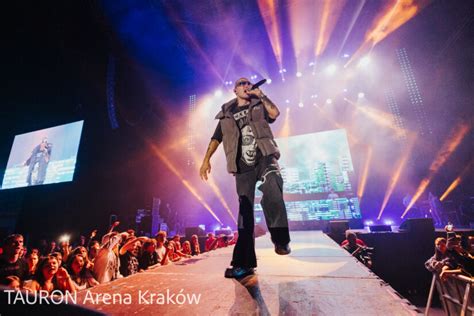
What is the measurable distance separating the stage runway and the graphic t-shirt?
0.90 metres

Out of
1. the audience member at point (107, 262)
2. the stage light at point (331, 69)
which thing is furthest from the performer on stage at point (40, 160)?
the stage light at point (331, 69)

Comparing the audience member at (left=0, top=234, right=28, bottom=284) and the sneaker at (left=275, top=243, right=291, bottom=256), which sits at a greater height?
the sneaker at (left=275, top=243, right=291, bottom=256)

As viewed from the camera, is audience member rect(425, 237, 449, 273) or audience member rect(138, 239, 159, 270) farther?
audience member rect(138, 239, 159, 270)

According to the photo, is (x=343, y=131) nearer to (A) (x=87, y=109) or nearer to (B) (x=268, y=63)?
(B) (x=268, y=63)

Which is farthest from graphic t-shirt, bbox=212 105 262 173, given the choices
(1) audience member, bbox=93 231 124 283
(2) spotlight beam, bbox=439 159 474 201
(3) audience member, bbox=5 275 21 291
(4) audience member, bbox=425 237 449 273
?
(2) spotlight beam, bbox=439 159 474 201

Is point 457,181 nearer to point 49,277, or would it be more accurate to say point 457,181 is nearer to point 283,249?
point 283,249

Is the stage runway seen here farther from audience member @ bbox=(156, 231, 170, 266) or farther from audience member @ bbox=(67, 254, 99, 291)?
audience member @ bbox=(156, 231, 170, 266)

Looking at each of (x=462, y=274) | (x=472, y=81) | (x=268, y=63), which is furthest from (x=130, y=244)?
(x=472, y=81)

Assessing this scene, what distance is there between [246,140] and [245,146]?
0.06 m

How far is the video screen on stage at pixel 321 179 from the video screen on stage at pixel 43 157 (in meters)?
10.4

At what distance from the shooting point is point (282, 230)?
1.54m

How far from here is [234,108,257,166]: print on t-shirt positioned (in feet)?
6.20

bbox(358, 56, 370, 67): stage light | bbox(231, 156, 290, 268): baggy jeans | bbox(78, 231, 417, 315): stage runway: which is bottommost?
bbox(78, 231, 417, 315): stage runway

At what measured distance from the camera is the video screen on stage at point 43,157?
929cm
